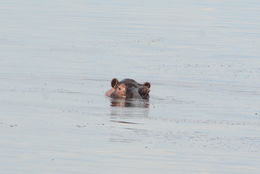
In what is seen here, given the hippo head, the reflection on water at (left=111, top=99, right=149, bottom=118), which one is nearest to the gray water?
the reflection on water at (left=111, top=99, right=149, bottom=118)

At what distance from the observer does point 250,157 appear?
1719cm

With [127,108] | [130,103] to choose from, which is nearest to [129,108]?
[127,108]

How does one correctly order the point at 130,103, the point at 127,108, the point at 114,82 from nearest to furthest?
the point at 127,108
the point at 130,103
the point at 114,82

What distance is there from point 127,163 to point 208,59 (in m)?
19.6

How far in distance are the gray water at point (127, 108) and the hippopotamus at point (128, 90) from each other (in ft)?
0.99

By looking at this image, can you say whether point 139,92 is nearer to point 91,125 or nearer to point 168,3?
point 91,125

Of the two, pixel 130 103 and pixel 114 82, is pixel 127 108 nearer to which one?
pixel 130 103

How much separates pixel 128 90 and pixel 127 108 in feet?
7.06

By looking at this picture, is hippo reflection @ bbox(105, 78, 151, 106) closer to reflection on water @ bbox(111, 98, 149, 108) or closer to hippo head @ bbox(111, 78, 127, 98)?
hippo head @ bbox(111, 78, 127, 98)

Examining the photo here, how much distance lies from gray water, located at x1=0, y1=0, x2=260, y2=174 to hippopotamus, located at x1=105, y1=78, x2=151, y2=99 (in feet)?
0.99

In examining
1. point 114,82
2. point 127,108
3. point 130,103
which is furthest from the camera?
point 114,82

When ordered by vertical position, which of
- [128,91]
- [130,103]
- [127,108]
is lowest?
[127,108]

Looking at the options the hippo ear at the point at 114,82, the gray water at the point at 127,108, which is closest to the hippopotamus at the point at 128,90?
the hippo ear at the point at 114,82

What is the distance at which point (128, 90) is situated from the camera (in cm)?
2562
